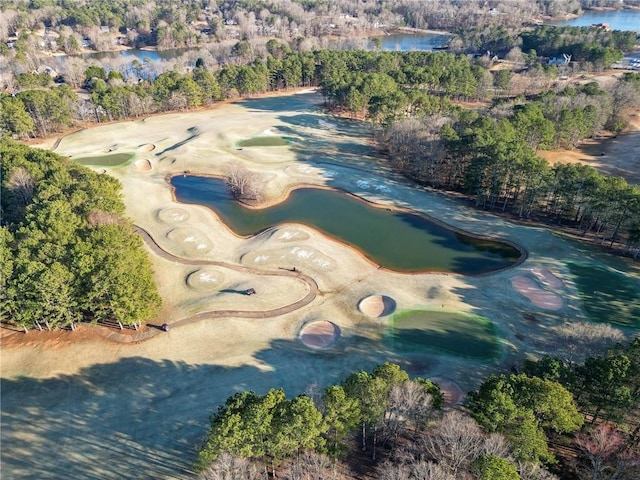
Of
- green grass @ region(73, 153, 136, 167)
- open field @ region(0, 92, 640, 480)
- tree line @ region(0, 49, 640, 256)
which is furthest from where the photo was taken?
green grass @ region(73, 153, 136, 167)

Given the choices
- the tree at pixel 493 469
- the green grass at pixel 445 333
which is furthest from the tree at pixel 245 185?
the tree at pixel 493 469

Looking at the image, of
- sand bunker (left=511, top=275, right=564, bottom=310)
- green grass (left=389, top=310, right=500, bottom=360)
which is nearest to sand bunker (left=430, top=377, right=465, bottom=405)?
green grass (left=389, top=310, right=500, bottom=360)

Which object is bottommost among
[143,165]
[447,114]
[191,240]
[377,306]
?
[377,306]

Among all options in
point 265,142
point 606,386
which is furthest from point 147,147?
point 606,386

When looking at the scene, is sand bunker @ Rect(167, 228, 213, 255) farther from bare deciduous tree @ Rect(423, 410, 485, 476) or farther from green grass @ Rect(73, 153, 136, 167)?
bare deciduous tree @ Rect(423, 410, 485, 476)

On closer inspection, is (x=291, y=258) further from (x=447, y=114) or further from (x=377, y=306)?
(x=447, y=114)

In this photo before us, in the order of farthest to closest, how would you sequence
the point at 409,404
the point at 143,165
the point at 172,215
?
1. the point at 143,165
2. the point at 172,215
3. the point at 409,404

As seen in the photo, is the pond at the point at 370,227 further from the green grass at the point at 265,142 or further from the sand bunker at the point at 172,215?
the green grass at the point at 265,142
